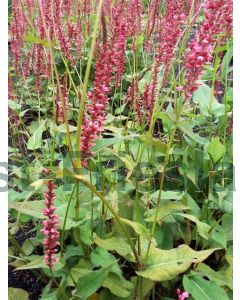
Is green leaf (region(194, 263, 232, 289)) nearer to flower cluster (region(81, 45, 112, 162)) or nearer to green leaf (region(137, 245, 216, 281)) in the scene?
green leaf (region(137, 245, 216, 281))

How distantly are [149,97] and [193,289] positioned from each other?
711 millimetres

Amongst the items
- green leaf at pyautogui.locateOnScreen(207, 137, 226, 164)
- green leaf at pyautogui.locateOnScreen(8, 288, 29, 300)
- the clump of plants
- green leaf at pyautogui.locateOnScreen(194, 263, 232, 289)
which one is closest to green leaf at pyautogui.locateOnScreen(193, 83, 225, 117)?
the clump of plants

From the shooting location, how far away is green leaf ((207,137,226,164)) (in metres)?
1.51

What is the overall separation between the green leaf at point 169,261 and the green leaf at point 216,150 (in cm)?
41

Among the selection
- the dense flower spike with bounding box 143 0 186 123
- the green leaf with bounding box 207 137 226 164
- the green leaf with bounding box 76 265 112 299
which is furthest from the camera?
the green leaf with bounding box 207 137 226 164

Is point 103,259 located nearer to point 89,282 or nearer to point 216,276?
point 89,282

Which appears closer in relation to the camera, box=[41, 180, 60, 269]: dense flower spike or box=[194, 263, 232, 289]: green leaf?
box=[41, 180, 60, 269]: dense flower spike

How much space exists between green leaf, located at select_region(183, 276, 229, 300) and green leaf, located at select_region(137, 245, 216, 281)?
60 mm

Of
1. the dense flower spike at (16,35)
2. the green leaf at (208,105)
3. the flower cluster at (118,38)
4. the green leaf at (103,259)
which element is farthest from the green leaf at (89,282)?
the dense flower spike at (16,35)

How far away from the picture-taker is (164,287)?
145 centimetres

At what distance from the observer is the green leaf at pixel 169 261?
1.18 m

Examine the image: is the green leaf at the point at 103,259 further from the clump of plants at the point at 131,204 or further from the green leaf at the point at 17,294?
the green leaf at the point at 17,294

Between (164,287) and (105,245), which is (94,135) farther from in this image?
(164,287)

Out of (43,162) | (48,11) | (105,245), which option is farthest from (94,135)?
(48,11)
